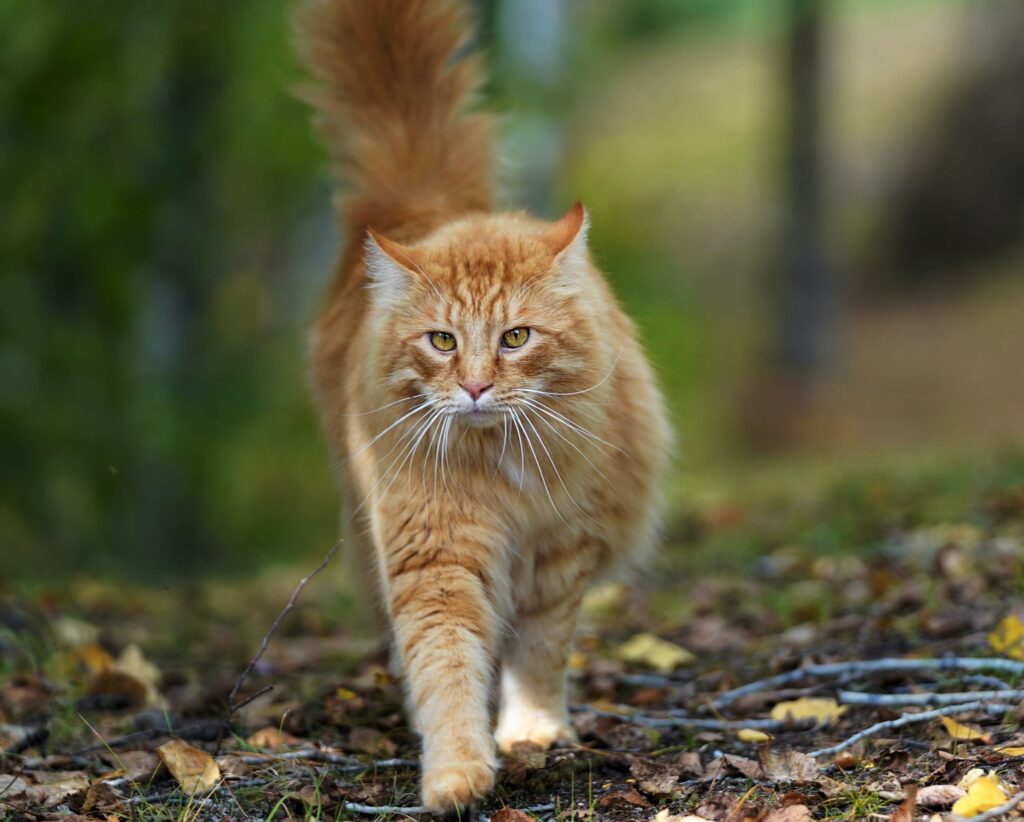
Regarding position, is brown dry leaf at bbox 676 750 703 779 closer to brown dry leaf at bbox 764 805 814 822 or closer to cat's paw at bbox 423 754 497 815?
brown dry leaf at bbox 764 805 814 822

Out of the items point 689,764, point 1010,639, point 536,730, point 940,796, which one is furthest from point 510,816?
point 1010,639

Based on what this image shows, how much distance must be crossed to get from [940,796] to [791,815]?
1.10 ft

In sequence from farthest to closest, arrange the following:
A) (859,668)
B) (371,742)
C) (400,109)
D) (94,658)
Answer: (400,109) → (94,658) → (859,668) → (371,742)

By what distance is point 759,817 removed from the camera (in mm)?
2561

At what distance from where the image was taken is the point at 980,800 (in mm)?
2447

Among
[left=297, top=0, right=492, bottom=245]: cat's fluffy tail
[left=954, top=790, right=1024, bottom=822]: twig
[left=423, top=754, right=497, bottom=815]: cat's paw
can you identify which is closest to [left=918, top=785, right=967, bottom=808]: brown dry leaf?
[left=954, top=790, right=1024, bottom=822]: twig

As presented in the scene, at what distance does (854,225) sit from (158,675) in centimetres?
1671

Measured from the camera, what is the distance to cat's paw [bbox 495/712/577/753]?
11.0 feet

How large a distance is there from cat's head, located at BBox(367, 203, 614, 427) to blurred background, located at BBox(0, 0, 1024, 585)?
0.77 metres

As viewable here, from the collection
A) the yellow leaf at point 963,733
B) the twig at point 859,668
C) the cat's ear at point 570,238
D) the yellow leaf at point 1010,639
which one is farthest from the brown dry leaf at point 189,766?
the yellow leaf at point 1010,639

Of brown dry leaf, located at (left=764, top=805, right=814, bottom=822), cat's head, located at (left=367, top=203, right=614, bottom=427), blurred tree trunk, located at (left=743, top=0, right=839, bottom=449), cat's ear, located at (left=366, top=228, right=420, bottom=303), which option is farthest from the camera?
blurred tree trunk, located at (left=743, top=0, right=839, bottom=449)

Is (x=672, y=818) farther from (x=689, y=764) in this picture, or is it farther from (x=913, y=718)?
(x=913, y=718)

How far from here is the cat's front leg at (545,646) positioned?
3.38m

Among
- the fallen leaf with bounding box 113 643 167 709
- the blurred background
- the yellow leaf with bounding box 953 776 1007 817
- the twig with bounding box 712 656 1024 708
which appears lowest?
the yellow leaf with bounding box 953 776 1007 817
